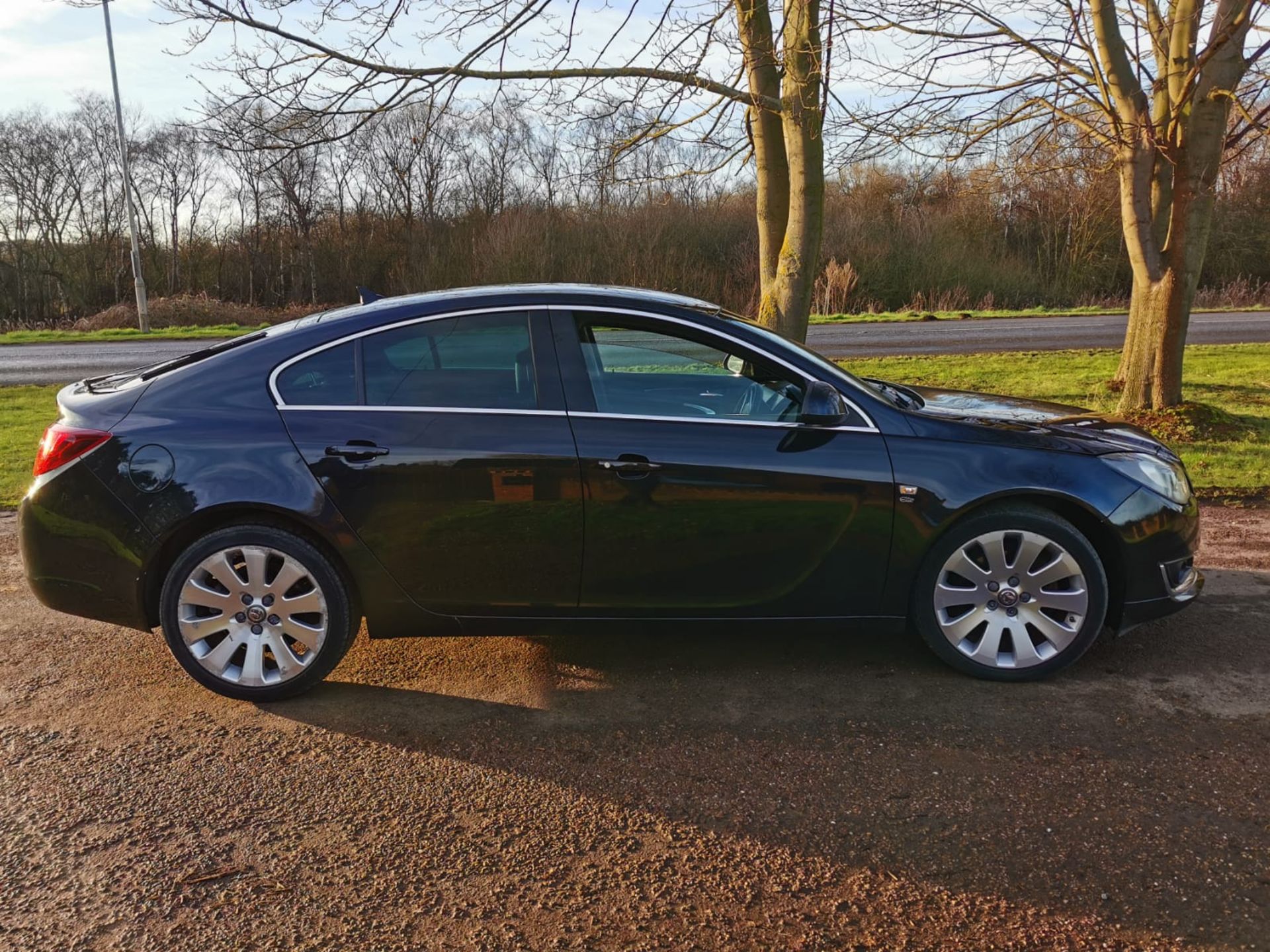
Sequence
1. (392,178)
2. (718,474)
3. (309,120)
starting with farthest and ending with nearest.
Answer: (392,178) → (309,120) → (718,474)

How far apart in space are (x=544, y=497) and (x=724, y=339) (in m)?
1.04

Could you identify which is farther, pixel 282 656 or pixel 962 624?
pixel 962 624

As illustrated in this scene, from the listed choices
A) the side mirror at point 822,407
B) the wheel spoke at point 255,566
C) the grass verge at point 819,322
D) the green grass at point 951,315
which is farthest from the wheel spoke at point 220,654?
the green grass at point 951,315

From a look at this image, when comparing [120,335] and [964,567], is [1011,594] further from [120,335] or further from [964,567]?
[120,335]

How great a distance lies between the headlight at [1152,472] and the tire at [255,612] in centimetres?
333

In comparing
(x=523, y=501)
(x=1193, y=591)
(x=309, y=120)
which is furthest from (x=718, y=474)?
(x=309, y=120)

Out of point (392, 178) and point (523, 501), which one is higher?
point (392, 178)

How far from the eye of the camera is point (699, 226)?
115ft

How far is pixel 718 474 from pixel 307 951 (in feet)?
7.34

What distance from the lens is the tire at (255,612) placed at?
3.92 m

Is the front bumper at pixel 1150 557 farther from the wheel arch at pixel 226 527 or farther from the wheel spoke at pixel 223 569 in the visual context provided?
the wheel spoke at pixel 223 569

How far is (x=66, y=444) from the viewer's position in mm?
3986

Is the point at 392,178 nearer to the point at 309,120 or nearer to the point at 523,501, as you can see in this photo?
the point at 309,120

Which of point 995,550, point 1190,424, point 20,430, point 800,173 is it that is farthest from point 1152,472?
point 20,430
